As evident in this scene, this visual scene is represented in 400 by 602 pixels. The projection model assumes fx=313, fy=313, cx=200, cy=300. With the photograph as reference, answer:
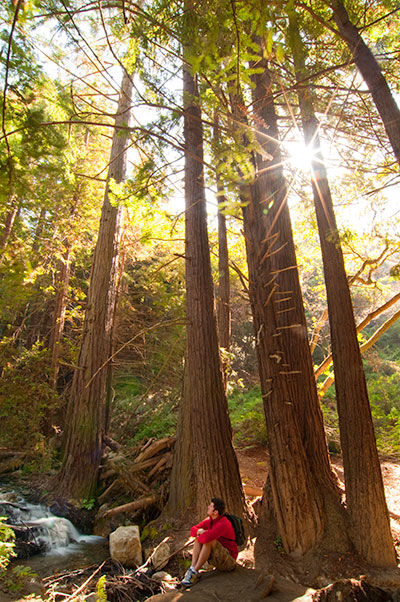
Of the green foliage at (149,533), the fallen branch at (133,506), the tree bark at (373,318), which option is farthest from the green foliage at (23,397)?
the tree bark at (373,318)

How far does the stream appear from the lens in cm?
494

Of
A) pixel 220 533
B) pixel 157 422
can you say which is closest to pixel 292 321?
pixel 220 533

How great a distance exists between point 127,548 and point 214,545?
1901 mm

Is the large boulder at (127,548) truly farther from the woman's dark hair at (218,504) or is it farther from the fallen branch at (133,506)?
the woman's dark hair at (218,504)

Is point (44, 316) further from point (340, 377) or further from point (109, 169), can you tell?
point (340, 377)

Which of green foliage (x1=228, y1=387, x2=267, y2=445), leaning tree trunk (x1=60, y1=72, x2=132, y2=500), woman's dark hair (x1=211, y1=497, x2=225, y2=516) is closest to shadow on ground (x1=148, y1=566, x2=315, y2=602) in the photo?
woman's dark hair (x1=211, y1=497, x2=225, y2=516)

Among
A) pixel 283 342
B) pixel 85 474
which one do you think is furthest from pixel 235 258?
pixel 85 474

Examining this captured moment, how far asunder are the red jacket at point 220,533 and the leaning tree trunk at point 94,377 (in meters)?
→ 3.39

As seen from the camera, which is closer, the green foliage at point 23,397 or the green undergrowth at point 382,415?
the green foliage at point 23,397

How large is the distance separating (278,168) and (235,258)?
554 cm

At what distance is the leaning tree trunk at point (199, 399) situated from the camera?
488 centimetres

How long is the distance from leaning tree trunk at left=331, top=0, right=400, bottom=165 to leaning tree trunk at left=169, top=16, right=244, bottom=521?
6.37 ft

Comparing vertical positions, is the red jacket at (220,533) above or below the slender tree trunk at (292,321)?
below

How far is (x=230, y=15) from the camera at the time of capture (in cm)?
279
